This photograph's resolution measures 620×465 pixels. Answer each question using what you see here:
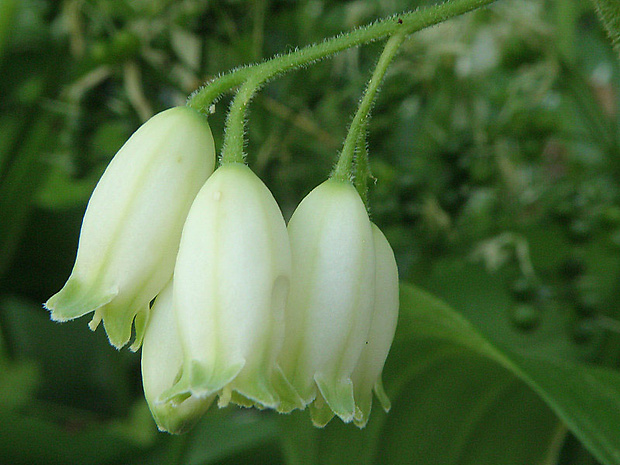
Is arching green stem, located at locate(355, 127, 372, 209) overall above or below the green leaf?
below

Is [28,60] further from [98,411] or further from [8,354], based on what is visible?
[98,411]

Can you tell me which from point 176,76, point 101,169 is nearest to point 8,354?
point 101,169

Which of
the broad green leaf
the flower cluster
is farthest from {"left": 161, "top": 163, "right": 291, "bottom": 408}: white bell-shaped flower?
A: the broad green leaf

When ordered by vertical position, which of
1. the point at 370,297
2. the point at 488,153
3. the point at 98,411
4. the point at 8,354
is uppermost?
the point at 370,297

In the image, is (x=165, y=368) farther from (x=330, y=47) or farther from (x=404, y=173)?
(x=404, y=173)

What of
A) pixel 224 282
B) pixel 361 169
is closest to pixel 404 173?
pixel 361 169

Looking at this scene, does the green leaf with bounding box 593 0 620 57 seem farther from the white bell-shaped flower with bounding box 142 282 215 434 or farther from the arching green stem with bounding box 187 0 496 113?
the white bell-shaped flower with bounding box 142 282 215 434

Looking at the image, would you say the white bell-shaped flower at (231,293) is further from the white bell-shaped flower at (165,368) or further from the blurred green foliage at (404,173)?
the blurred green foliage at (404,173)
